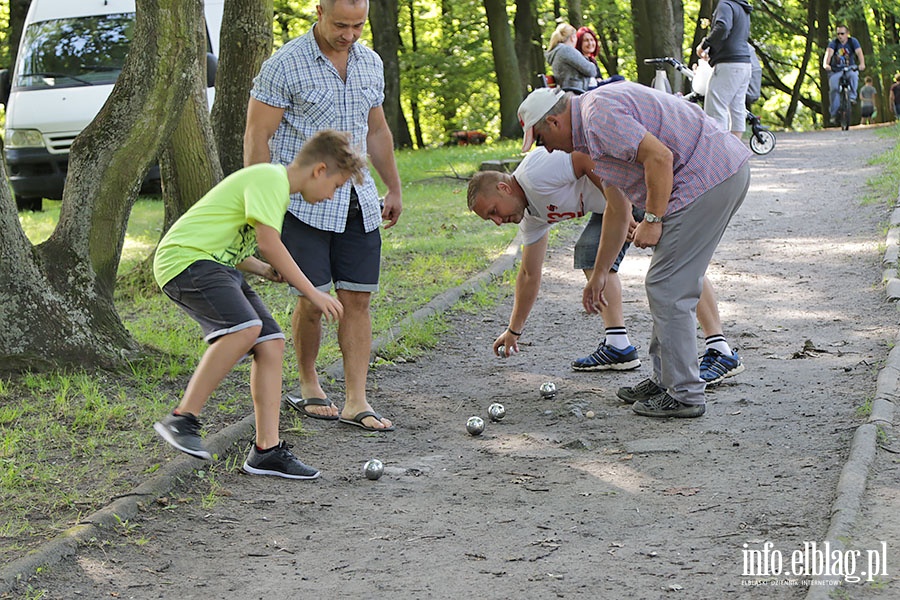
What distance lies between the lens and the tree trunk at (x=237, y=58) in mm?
9430

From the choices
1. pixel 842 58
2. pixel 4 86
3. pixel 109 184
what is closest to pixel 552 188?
pixel 109 184

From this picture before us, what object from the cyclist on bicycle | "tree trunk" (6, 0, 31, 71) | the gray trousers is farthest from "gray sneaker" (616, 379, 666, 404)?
"tree trunk" (6, 0, 31, 71)

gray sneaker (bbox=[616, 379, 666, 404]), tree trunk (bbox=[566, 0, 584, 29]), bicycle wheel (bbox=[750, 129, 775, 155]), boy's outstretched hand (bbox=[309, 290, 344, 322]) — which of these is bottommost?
bicycle wheel (bbox=[750, 129, 775, 155])

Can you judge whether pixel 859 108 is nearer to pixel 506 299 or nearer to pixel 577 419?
pixel 506 299

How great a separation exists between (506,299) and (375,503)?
446cm

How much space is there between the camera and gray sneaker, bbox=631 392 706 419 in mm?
5602

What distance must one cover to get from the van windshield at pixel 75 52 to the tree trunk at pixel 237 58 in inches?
243

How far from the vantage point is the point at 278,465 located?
502 cm

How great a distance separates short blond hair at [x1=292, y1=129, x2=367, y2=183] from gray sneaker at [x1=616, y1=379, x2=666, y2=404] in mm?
2088

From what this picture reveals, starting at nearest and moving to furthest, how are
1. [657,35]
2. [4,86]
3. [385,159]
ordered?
[385,159], [4,86], [657,35]

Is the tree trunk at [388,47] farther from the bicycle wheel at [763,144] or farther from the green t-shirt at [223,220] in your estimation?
the green t-shirt at [223,220]

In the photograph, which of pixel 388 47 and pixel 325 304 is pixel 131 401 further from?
pixel 388 47

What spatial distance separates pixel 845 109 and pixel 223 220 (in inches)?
787

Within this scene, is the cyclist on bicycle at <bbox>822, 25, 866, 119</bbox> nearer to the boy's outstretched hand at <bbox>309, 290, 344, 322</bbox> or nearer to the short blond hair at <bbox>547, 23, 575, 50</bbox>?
Answer: the short blond hair at <bbox>547, 23, 575, 50</bbox>
